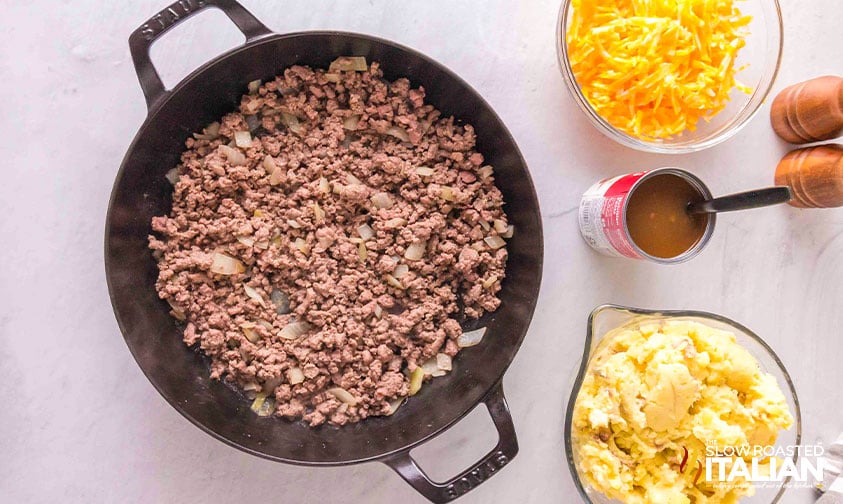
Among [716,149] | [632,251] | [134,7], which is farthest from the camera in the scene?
[716,149]

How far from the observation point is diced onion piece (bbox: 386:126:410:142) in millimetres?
1478

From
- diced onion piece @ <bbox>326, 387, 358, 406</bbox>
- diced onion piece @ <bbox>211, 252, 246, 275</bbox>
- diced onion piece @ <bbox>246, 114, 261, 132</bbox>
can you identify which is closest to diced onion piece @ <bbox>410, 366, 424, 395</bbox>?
diced onion piece @ <bbox>326, 387, 358, 406</bbox>

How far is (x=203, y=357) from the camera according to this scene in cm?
147

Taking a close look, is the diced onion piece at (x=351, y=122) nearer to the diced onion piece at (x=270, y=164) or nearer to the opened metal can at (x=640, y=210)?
the diced onion piece at (x=270, y=164)

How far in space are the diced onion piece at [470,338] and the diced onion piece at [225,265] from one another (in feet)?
1.68

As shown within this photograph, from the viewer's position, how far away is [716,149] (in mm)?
1614

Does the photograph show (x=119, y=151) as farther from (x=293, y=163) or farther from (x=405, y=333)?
(x=405, y=333)

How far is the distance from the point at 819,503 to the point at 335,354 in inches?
47.8

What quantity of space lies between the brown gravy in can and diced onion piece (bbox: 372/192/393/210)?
519 mm

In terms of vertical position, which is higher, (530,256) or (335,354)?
(530,256)

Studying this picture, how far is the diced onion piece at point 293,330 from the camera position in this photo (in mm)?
1440

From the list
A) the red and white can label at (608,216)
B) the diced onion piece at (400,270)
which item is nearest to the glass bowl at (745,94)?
the red and white can label at (608,216)

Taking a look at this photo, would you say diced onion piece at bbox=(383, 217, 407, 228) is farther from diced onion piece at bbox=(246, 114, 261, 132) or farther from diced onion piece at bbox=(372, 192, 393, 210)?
diced onion piece at bbox=(246, 114, 261, 132)

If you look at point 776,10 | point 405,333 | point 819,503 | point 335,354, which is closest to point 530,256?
point 405,333
